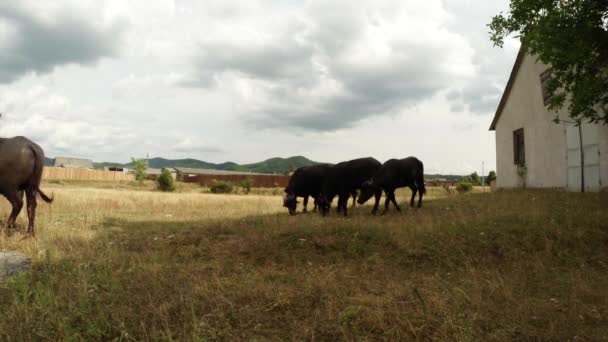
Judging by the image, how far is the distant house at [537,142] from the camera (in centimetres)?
1401

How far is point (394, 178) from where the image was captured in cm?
1298

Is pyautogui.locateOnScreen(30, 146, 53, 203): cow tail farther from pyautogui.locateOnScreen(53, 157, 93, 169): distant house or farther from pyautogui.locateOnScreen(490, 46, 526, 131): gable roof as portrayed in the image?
pyautogui.locateOnScreen(53, 157, 93, 169): distant house

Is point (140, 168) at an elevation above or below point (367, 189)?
above

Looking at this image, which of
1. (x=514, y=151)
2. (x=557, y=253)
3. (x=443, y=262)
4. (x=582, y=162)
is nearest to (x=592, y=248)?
(x=557, y=253)

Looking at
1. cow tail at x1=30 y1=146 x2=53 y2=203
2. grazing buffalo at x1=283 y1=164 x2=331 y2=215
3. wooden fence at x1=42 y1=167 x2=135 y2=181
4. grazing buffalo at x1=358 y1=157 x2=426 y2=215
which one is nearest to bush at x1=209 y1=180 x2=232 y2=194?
grazing buffalo at x1=283 y1=164 x2=331 y2=215

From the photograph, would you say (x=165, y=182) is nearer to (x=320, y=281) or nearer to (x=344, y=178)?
(x=344, y=178)

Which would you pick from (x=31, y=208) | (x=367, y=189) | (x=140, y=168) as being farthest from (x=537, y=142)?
(x=140, y=168)

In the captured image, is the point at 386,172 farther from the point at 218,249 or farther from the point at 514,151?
the point at 514,151

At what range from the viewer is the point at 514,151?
19828 mm

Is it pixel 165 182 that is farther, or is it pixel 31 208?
pixel 165 182

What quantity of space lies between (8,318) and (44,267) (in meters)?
2.03

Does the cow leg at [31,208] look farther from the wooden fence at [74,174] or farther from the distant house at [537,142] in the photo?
the wooden fence at [74,174]

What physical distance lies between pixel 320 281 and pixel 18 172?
757 cm

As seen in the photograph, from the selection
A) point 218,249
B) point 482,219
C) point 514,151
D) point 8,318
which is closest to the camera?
point 8,318
